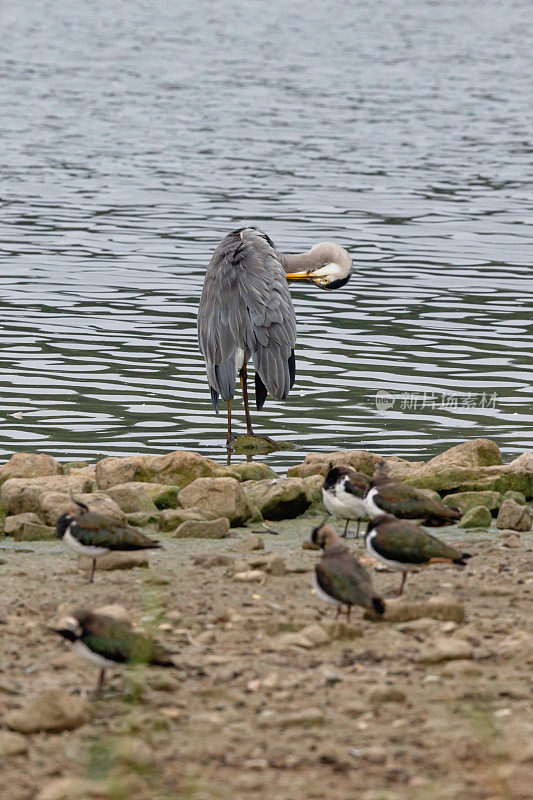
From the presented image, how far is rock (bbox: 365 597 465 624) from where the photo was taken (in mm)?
7484

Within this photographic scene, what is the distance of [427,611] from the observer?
7.54m

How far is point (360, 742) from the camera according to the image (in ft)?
19.2

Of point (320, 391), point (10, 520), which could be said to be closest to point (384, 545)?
point (10, 520)

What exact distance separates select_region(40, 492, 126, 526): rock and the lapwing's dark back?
3.26 metres

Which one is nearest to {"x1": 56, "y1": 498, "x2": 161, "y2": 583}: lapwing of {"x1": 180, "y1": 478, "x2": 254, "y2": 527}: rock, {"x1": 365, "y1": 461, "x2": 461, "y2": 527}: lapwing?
{"x1": 365, "y1": 461, "x2": 461, "y2": 527}: lapwing

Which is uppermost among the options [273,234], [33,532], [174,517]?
[273,234]

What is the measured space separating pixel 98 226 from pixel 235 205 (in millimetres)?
3099

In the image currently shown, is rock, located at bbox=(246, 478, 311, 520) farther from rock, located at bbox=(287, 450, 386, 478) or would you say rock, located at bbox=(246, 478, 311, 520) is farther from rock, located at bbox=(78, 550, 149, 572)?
rock, located at bbox=(78, 550, 149, 572)

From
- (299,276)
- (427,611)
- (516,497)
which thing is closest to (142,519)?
(516,497)

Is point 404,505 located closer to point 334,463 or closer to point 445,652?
point 445,652

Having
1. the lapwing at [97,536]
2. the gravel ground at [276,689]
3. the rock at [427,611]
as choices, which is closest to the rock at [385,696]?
the gravel ground at [276,689]

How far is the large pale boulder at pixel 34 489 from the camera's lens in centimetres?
999

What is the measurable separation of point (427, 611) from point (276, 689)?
4.46 feet

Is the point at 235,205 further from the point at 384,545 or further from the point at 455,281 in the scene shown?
the point at 384,545
